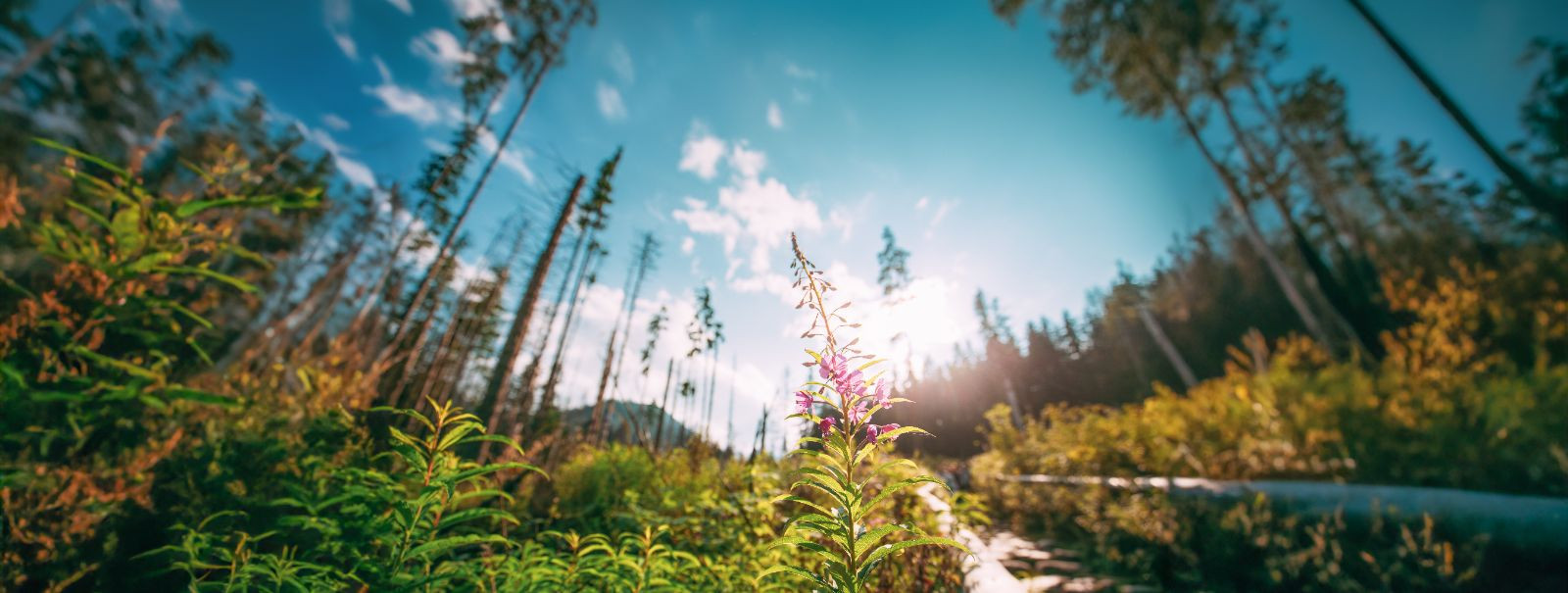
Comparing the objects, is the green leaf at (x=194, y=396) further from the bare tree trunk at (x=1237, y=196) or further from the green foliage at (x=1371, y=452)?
the bare tree trunk at (x=1237, y=196)

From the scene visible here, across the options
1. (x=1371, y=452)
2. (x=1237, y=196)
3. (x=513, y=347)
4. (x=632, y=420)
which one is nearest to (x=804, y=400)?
(x=632, y=420)

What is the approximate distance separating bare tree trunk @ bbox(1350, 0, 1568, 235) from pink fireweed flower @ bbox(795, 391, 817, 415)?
11066 millimetres

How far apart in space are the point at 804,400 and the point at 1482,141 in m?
11.7

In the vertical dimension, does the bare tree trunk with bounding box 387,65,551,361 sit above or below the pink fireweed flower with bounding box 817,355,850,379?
above

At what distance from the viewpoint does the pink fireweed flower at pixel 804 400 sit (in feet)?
4.02

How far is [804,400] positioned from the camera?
1270mm

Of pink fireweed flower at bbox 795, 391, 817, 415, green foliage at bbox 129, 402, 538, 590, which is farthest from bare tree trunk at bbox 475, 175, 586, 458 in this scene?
pink fireweed flower at bbox 795, 391, 817, 415

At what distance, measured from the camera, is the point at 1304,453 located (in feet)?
15.7

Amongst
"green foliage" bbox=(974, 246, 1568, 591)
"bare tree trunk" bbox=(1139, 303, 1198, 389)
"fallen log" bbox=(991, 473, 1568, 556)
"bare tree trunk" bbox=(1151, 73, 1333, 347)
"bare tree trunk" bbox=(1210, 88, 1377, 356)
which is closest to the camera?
"fallen log" bbox=(991, 473, 1568, 556)

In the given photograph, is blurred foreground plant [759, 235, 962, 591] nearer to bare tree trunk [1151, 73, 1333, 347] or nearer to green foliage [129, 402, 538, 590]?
green foliage [129, 402, 538, 590]

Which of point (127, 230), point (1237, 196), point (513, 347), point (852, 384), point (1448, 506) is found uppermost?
point (1237, 196)

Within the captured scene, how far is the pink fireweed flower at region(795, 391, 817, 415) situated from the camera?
122cm

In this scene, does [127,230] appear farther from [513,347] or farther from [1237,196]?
[1237,196]

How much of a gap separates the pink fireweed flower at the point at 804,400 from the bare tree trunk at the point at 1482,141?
11.1 metres
